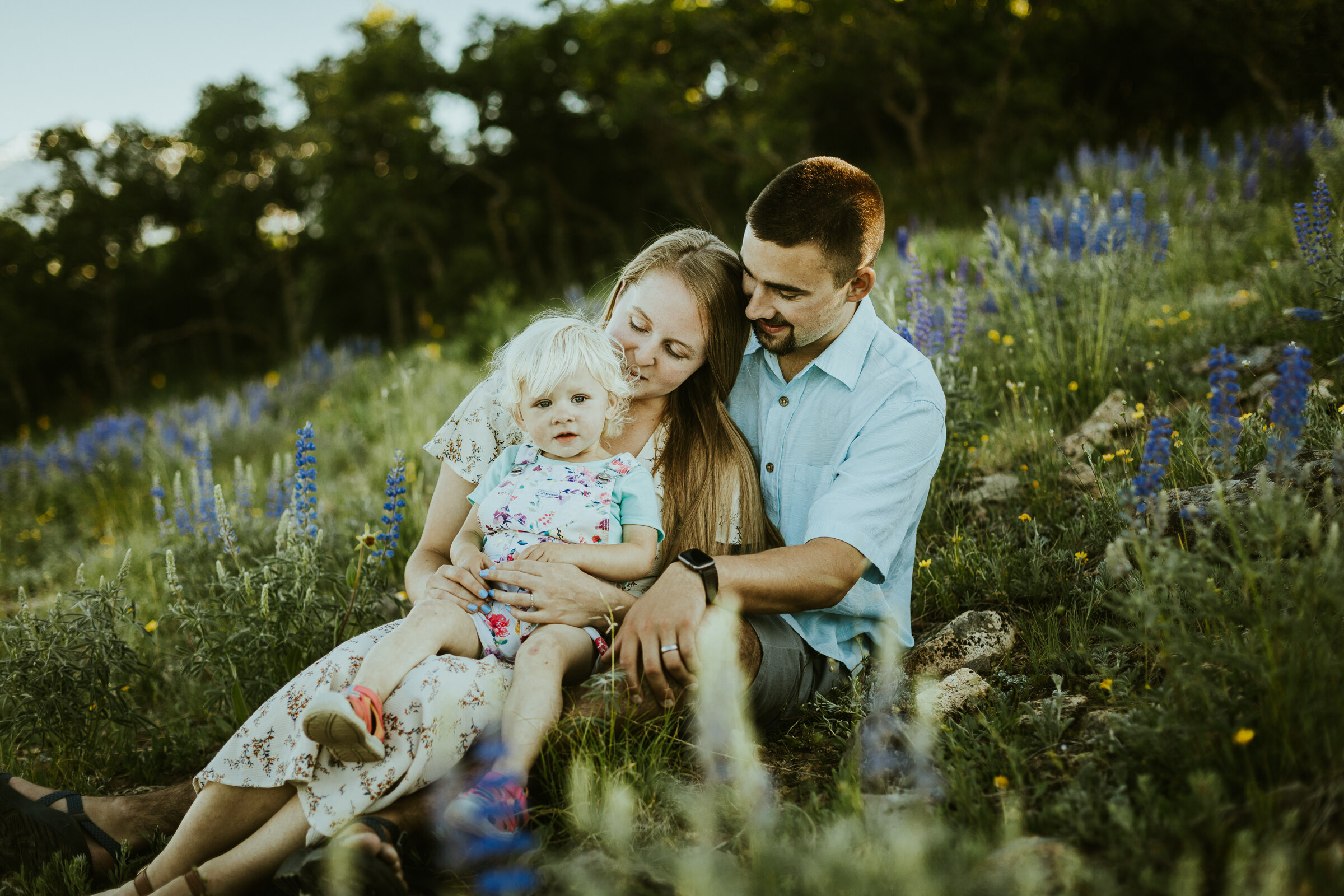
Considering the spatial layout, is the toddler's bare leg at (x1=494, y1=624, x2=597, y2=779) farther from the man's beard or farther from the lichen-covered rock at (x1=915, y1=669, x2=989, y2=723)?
the man's beard

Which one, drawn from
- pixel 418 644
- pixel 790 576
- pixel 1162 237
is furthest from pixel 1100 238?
pixel 418 644

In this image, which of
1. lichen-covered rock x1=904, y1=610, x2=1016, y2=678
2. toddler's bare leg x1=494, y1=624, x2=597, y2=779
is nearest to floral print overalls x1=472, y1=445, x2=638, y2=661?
toddler's bare leg x1=494, y1=624, x2=597, y2=779

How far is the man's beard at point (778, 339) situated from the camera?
2748 mm

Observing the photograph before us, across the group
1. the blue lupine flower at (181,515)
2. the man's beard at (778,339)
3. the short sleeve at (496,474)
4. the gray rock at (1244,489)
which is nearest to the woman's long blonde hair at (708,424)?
the man's beard at (778,339)

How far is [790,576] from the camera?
2303mm

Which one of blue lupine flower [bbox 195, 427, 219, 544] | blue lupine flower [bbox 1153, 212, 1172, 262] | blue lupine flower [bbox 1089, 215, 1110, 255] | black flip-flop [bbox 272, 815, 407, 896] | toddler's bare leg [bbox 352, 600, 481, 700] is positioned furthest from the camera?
blue lupine flower [bbox 1153, 212, 1172, 262]

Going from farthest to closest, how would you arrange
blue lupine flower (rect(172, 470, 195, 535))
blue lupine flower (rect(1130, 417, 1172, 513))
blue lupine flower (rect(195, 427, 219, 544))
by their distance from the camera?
1. blue lupine flower (rect(195, 427, 219, 544))
2. blue lupine flower (rect(172, 470, 195, 535))
3. blue lupine flower (rect(1130, 417, 1172, 513))

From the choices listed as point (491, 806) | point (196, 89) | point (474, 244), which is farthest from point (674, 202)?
point (491, 806)

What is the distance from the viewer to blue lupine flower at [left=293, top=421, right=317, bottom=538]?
2869 millimetres

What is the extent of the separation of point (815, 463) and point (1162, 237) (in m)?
3.23

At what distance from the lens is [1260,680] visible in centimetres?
169

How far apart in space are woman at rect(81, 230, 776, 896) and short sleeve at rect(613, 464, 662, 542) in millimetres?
118

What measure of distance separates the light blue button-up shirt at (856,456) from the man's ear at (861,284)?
8 centimetres

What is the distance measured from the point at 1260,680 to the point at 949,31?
12.0m
